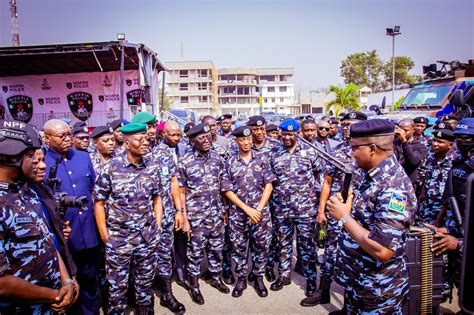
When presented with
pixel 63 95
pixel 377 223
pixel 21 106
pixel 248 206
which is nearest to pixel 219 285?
pixel 248 206

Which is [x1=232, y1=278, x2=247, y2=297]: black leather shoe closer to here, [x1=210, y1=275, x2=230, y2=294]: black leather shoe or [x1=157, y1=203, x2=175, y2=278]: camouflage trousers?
[x1=210, y1=275, x2=230, y2=294]: black leather shoe

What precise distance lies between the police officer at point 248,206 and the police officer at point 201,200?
19 centimetres

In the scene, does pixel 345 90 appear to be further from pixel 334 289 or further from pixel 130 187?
pixel 130 187

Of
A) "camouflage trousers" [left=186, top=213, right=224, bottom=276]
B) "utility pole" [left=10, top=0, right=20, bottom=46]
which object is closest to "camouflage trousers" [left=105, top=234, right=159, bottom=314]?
"camouflage trousers" [left=186, top=213, right=224, bottom=276]

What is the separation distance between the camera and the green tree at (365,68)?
4760 centimetres

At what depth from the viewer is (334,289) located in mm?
4223

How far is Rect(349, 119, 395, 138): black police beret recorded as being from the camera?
2.16 m

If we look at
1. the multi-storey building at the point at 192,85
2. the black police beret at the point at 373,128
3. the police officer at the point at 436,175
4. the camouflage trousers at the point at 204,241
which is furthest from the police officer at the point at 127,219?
the multi-storey building at the point at 192,85

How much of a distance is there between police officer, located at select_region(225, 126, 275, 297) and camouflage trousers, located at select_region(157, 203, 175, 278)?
32.2 inches

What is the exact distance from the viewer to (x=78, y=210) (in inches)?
135

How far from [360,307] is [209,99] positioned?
51.1 meters

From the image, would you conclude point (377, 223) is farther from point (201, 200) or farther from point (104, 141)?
point (104, 141)

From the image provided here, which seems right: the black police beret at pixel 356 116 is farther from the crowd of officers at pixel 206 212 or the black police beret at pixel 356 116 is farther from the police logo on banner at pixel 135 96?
the police logo on banner at pixel 135 96

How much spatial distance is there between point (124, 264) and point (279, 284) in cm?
215
